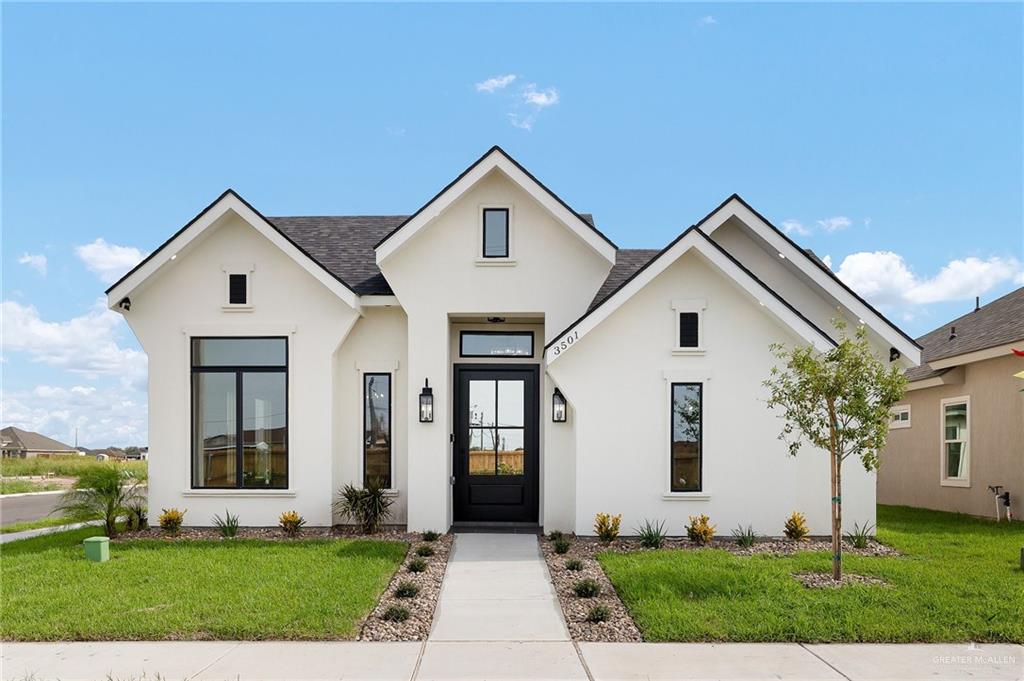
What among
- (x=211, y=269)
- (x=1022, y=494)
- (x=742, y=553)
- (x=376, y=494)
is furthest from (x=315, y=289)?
(x=1022, y=494)

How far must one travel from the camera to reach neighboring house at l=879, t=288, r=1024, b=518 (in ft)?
45.9

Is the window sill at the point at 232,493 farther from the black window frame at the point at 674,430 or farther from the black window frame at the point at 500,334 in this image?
the black window frame at the point at 674,430

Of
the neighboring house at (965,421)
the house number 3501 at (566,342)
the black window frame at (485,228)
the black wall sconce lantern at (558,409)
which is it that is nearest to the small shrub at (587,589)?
the house number 3501 at (566,342)

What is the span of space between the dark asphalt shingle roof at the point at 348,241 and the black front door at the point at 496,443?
209 cm

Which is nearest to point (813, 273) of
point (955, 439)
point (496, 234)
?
point (496, 234)

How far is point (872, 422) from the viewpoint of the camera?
27.3 feet

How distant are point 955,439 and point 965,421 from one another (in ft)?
1.79

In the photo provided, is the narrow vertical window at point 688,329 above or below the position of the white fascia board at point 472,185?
below

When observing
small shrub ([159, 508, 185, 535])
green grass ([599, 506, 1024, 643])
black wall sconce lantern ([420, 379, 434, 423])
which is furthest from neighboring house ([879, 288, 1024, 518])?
small shrub ([159, 508, 185, 535])

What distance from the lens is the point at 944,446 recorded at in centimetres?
1636

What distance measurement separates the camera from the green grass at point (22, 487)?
25844 millimetres

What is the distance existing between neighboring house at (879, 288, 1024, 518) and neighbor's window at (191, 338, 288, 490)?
12.6 metres

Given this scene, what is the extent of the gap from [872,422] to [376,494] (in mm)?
6884

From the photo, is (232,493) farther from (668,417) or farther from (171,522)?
(668,417)
